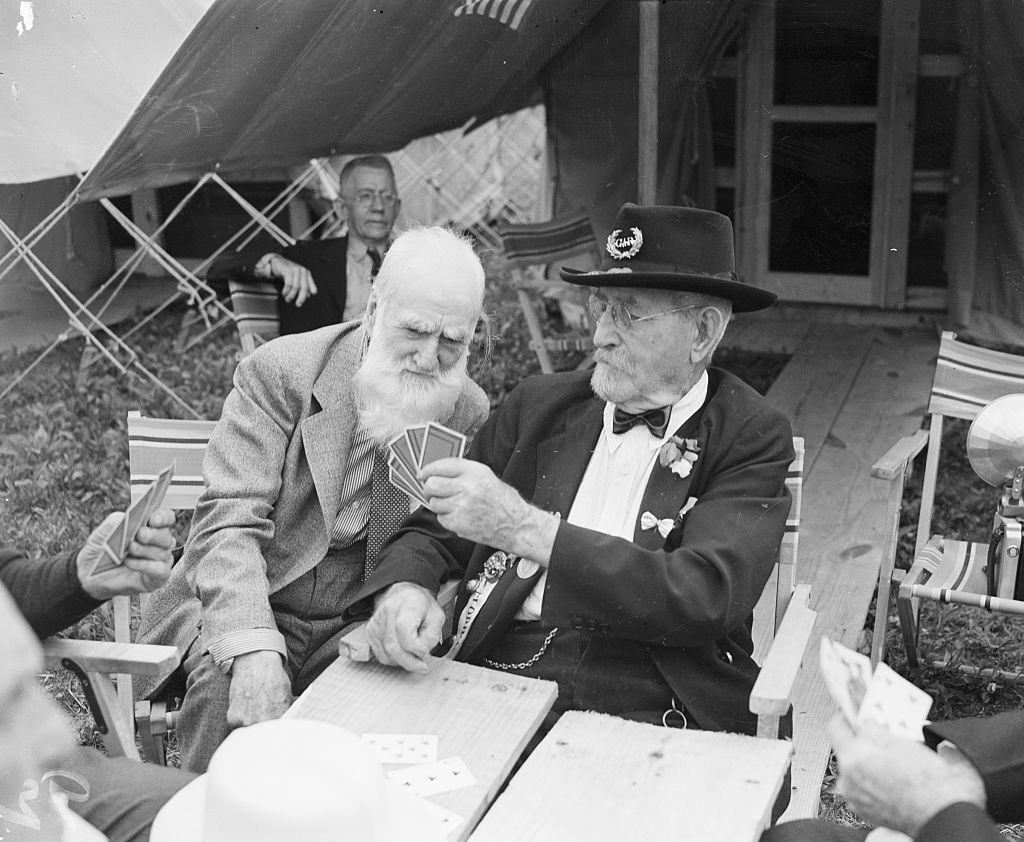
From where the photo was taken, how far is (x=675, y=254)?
9.67 feet

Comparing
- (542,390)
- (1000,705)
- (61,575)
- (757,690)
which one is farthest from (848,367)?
(61,575)

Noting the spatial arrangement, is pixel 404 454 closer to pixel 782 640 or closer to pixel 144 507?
pixel 144 507

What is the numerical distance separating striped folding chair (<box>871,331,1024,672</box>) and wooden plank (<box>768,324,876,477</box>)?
114 cm

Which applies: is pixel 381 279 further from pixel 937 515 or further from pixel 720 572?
pixel 937 515

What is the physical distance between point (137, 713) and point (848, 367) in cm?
559

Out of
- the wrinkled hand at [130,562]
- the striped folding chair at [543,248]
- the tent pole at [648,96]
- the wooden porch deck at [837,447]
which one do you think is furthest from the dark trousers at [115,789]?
the striped folding chair at [543,248]

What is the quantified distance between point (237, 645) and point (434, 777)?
88cm

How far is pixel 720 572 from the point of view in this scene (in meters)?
2.63

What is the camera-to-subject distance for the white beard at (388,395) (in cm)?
318

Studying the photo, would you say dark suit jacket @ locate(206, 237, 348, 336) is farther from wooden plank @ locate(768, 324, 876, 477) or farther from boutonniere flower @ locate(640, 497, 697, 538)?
boutonniere flower @ locate(640, 497, 697, 538)

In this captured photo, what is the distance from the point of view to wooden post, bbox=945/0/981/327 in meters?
7.82

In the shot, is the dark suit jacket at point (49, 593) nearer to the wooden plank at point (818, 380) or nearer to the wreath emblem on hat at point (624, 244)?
the wreath emblem on hat at point (624, 244)

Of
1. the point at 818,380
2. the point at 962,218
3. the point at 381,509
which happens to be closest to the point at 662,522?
the point at 381,509

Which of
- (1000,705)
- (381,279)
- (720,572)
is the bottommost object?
(1000,705)
